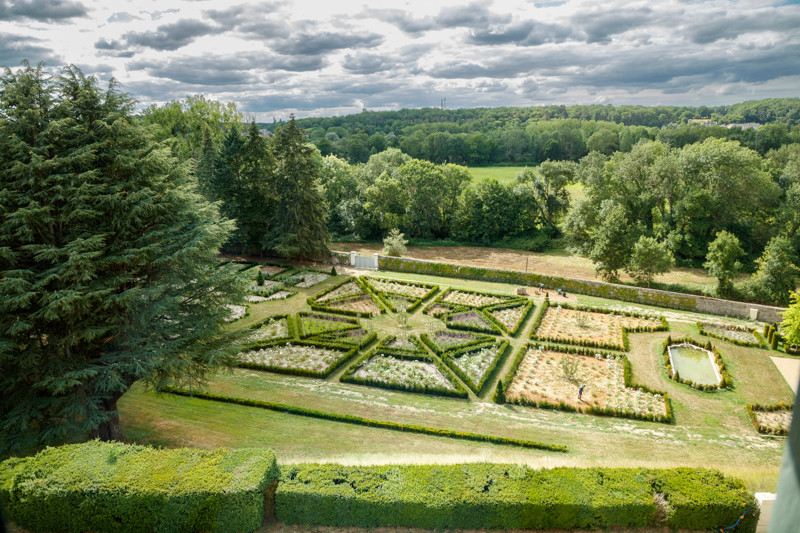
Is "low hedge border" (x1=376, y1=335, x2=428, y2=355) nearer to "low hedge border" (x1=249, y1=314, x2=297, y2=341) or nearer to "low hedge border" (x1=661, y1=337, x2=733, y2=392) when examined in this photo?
"low hedge border" (x1=249, y1=314, x2=297, y2=341)

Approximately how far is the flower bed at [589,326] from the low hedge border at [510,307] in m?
0.85

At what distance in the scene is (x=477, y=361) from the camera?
2091cm

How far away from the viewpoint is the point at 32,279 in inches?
493

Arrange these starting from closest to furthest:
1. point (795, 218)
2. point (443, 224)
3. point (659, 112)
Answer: point (795, 218)
point (443, 224)
point (659, 112)

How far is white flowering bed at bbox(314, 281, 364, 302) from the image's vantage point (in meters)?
27.9

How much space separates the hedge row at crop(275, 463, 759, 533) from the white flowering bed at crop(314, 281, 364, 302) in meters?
17.1

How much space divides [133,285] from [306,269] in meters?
18.1

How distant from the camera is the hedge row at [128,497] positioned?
9.55 metres

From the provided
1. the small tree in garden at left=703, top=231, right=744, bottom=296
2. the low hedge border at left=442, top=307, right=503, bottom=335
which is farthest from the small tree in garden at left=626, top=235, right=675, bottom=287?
the low hedge border at left=442, top=307, right=503, bottom=335

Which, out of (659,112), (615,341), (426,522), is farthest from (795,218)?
(659,112)

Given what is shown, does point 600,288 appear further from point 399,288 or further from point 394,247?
point 394,247

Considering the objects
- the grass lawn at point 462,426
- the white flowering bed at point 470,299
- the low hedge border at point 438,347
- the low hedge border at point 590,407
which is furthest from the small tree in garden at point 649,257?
the low hedge border at point 438,347

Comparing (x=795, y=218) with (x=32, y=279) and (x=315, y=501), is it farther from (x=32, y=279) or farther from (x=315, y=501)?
(x=32, y=279)

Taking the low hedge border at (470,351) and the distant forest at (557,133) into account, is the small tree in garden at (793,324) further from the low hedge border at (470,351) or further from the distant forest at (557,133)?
the distant forest at (557,133)
